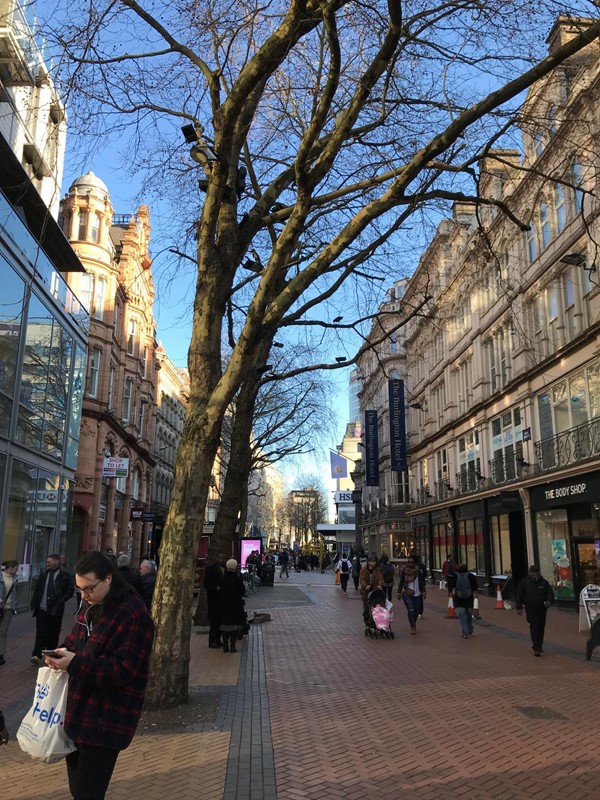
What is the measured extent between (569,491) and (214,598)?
38.4 feet

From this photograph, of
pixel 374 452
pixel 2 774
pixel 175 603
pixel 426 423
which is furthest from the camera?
pixel 374 452

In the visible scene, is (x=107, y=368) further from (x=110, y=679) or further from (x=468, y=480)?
(x=110, y=679)

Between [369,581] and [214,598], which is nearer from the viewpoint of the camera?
[214,598]

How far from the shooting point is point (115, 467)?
30.4 meters

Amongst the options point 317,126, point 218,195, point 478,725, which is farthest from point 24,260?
point 478,725

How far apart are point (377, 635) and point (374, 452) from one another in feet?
118

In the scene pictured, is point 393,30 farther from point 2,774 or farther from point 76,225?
point 76,225

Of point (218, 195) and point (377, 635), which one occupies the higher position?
point (218, 195)

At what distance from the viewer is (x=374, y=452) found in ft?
162

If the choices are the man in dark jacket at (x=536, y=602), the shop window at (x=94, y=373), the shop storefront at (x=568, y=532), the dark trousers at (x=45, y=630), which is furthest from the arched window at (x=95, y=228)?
the man in dark jacket at (x=536, y=602)

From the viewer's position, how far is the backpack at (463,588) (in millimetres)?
13781

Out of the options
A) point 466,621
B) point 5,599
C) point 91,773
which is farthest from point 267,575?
point 91,773

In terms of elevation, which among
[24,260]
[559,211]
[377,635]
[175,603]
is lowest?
[377,635]

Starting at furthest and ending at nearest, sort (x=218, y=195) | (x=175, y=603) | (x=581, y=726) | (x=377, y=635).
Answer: (x=377, y=635) → (x=218, y=195) → (x=175, y=603) → (x=581, y=726)
